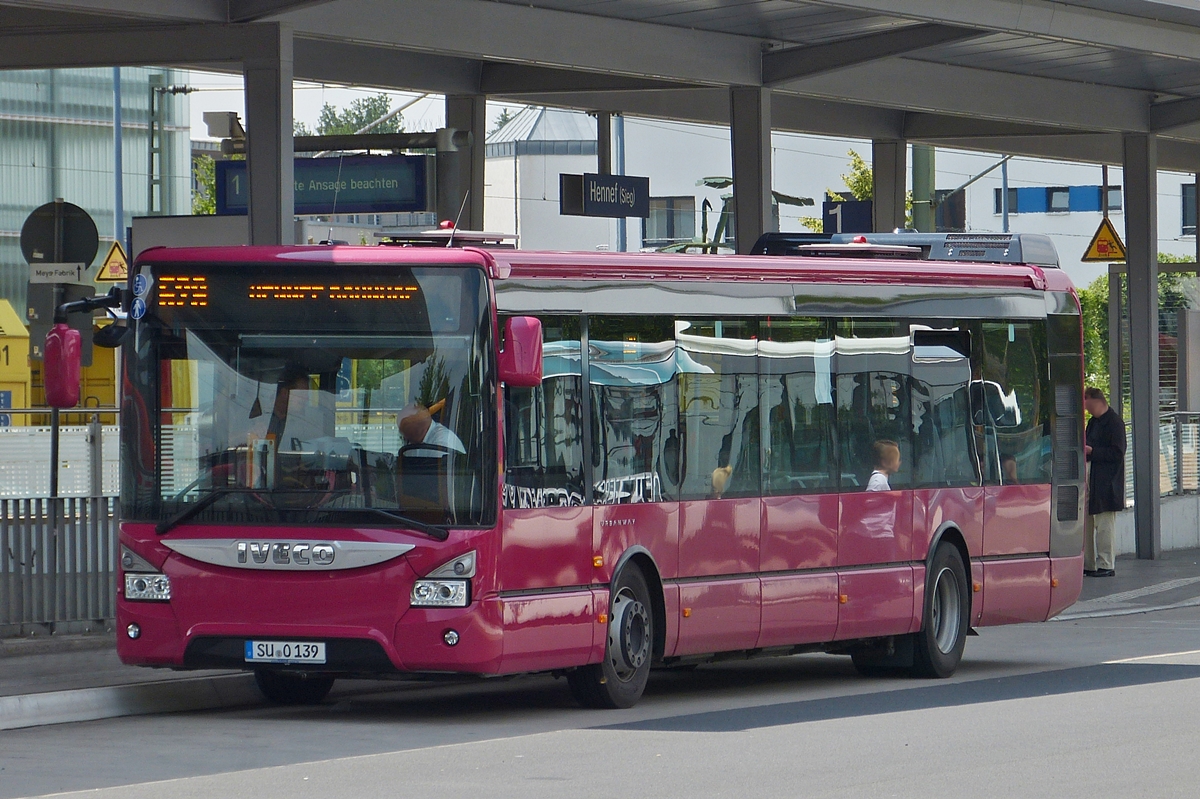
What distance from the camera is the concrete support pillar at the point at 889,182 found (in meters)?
24.8

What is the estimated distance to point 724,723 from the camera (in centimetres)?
1153

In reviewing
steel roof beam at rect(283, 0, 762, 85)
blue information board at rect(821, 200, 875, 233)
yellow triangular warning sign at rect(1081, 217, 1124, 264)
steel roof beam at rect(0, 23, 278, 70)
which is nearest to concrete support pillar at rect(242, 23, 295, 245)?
steel roof beam at rect(0, 23, 278, 70)

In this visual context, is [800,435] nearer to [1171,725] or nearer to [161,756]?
[1171,725]

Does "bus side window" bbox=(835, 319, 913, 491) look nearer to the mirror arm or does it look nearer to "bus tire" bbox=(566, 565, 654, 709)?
"bus tire" bbox=(566, 565, 654, 709)

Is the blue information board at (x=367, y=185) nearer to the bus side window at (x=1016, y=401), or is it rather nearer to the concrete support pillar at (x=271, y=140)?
the concrete support pillar at (x=271, y=140)

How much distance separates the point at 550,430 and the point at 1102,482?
12717 millimetres

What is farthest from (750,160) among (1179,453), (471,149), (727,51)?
(1179,453)

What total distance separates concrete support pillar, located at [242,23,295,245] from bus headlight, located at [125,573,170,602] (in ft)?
14.7

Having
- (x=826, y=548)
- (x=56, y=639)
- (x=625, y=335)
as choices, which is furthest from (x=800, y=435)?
(x=56, y=639)

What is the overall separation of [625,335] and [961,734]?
294cm

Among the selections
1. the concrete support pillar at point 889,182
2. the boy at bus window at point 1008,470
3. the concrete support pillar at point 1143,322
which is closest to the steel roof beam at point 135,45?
the boy at bus window at point 1008,470

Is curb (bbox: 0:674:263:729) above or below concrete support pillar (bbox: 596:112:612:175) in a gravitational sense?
below

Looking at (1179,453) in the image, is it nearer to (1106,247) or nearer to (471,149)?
(1106,247)

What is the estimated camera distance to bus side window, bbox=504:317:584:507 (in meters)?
11.3
